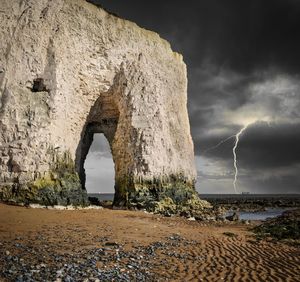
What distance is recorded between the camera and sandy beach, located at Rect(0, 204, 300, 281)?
7617mm

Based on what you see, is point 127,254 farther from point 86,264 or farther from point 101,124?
point 101,124

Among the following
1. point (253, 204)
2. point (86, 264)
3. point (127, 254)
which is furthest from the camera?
point (253, 204)

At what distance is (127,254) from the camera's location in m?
9.57

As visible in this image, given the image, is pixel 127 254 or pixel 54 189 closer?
pixel 127 254

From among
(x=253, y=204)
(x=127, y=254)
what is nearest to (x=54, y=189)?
(x=127, y=254)

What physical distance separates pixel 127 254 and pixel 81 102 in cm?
1670

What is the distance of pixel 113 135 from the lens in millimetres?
28906

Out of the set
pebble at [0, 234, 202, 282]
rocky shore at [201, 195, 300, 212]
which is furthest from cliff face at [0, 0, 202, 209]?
rocky shore at [201, 195, 300, 212]

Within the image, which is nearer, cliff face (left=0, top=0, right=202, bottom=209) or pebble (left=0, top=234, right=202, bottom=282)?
pebble (left=0, top=234, right=202, bottom=282)

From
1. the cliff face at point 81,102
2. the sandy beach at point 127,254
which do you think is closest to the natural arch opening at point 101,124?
the cliff face at point 81,102

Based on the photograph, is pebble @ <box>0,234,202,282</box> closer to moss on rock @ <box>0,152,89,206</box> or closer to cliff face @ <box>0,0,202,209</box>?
moss on rock @ <box>0,152,89,206</box>

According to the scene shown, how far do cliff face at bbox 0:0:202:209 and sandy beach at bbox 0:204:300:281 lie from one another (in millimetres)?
6206

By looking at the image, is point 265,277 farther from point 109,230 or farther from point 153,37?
point 153,37

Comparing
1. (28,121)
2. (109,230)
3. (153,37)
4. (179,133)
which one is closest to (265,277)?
(109,230)
